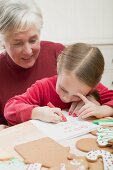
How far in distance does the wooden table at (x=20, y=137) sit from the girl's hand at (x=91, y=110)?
19cm

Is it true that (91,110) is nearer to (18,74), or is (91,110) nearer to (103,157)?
(103,157)

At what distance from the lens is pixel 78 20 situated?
2.91m

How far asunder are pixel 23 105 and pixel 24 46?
0.42 m

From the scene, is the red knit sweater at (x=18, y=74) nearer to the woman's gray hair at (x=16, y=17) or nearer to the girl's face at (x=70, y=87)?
the woman's gray hair at (x=16, y=17)

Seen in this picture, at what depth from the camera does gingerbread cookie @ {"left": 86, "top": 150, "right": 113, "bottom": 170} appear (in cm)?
76

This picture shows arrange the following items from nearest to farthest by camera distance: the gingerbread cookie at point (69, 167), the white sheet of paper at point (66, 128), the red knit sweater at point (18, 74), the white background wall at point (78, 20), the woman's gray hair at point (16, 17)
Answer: the gingerbread cookie at point (69, 167), the white sheet of paper at point (66, 128), the woman's gray hair at point (16, 17), the red knit sweater at point (18, 74), the white background wall at point (78, 20)

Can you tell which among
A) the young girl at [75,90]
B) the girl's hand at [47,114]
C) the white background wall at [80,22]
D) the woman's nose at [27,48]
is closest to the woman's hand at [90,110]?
the young girl at [75,90]

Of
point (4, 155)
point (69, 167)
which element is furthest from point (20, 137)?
point (69, 167)

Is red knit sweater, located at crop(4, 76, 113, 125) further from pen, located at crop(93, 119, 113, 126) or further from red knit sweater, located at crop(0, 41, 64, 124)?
red knit sweater, located at crop(0, 41, 64, 124)

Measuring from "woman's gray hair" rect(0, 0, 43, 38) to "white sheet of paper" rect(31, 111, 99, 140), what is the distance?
1.87 ft

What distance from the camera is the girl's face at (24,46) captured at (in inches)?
58.5

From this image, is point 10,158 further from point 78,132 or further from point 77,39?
point 77,39

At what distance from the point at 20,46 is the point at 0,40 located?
157mm

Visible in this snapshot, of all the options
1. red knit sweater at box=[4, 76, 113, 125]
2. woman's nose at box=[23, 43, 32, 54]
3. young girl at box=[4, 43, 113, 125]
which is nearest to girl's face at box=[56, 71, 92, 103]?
young girl at box=[4, 43, 113, 125]
